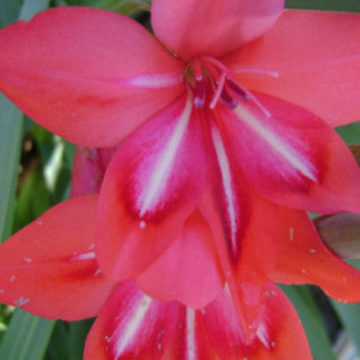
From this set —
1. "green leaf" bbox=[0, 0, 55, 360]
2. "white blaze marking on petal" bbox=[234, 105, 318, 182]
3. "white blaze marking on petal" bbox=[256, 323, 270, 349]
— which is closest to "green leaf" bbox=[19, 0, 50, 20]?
"green leaf" bbox=[0, 0, 55, 360]

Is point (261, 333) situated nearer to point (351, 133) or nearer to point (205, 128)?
point (205, 128)

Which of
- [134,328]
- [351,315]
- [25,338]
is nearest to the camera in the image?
[134,328]

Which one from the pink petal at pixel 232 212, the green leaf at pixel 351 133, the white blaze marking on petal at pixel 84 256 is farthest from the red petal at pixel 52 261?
the green leaf at pixel 351 133

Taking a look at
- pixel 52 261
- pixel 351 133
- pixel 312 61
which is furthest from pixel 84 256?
pixel 351 133

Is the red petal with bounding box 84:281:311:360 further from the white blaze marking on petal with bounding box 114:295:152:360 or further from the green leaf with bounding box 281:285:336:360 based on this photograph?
the green leaf with bounding box 281:285:336:360

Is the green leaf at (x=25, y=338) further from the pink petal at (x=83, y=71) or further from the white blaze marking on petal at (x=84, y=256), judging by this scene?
the pink petal at (x=83, y=71)

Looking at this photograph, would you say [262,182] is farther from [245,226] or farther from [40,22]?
[40,22]
